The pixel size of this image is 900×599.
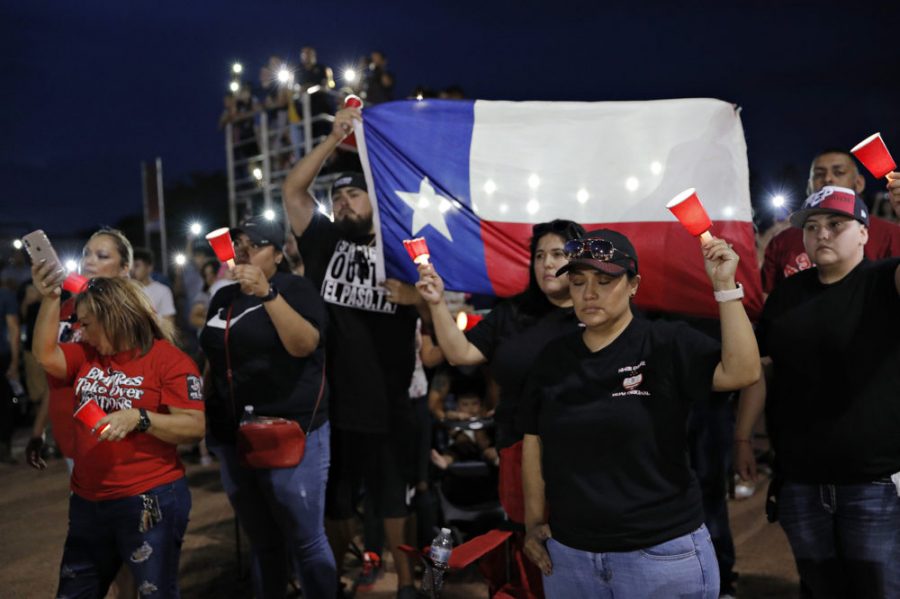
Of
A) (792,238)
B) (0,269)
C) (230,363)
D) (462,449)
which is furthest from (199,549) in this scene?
(0,269)

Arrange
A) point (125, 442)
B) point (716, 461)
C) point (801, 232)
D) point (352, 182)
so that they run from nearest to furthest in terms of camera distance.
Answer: point (125, 442) < point (801, 232) < point (352, 182) < point (716, 461)

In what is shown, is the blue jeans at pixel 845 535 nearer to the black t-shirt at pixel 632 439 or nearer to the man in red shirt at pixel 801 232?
the black t-shirt at pixel 632 439

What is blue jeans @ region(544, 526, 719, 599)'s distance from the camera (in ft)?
7.14

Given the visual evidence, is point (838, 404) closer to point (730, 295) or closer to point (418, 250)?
point (730, 295)

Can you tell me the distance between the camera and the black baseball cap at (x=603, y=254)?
2.30 m

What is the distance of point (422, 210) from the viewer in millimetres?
4086

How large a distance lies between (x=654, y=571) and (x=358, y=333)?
2153 millimetres

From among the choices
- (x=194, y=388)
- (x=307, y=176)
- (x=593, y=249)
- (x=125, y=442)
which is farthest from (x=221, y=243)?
(x=593, y=249)

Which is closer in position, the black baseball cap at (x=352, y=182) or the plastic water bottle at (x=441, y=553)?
the plastic water bottle at (x=441, y=553)

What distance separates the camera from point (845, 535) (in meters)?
2.70

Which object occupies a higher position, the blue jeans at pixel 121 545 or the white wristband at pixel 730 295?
the white wristband at pixel 730 295

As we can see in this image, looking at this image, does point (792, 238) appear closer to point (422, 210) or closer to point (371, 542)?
point (422, 210)

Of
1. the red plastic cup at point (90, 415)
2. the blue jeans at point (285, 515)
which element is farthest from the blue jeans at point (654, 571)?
the red plastic cup at point (90, 415)

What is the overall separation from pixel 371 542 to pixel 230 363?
1885mm
